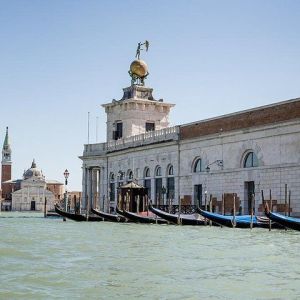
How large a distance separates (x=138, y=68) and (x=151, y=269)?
106 feet

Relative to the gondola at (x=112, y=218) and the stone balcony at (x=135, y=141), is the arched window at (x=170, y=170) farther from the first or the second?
the gondola at (x=112, y=218)

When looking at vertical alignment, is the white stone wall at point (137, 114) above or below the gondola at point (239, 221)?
above

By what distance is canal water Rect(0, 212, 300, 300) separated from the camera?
9.41 meters

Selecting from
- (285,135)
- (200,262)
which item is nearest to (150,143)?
→ (285,135)

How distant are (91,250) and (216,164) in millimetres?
16669

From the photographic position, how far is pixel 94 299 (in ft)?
29.2

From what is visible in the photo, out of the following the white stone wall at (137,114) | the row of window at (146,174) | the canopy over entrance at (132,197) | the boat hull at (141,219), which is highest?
the white stone wall at (137,114)

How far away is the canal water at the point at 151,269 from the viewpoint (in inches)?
370

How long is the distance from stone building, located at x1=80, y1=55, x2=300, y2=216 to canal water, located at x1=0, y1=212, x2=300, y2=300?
373 inches

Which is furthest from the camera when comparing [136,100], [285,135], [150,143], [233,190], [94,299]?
[136,100]

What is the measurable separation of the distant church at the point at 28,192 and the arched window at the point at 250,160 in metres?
75.9

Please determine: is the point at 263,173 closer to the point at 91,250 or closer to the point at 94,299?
the point at 91,250

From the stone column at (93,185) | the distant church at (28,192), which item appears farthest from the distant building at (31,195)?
the stone column at (93,185)

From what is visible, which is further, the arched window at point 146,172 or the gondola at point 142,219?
the arched window at point 146,172
